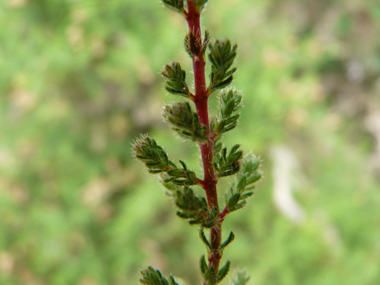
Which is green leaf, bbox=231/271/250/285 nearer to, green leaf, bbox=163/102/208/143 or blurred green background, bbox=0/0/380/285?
green leaf, bbox=163/102/208/143

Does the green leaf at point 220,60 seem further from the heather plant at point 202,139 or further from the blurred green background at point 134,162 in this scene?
the blurred green background at point 134,162

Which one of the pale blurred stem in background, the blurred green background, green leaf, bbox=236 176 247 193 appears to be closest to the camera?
the pale blurred stem in background

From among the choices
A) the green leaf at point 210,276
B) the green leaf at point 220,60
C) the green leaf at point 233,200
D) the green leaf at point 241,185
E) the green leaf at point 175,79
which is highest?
the green leaf at point 175,79

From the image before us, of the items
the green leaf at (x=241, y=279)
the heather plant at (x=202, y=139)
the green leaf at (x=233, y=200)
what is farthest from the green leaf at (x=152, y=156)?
the green leaf at (x=241, y=279)

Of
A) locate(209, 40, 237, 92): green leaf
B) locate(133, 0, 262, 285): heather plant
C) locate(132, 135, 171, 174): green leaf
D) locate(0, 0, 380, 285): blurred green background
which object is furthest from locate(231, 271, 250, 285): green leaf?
locate(0, 0, 380, 285): blurred green background

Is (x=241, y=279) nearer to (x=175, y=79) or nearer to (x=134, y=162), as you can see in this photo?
(x=175, y=79)

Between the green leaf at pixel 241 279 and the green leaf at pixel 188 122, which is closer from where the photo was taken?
the green leaf at pixel 188 122

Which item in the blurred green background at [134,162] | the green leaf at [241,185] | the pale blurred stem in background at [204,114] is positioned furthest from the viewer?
the blurred green background at [134,162]

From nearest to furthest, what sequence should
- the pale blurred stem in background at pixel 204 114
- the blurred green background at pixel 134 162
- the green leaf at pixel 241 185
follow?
1. the pale blurred stem in background at pixel 204 114
2. the green leaf at pixel 241 185
3. the blurred green background at pixel 134 162
